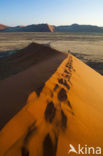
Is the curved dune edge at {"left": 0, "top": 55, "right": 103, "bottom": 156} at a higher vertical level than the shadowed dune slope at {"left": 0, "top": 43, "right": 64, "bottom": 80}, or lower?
lower

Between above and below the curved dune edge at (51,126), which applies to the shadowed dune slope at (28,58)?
above

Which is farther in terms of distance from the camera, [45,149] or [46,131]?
[46,131]

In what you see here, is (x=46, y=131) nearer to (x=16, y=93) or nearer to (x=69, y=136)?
(x=69, y=136)

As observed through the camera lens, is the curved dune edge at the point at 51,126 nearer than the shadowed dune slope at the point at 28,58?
Yes

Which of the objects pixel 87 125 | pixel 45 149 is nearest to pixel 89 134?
pixel 87 125

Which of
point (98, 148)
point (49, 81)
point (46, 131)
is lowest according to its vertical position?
point (98, 148)

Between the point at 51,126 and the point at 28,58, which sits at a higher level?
the point at 28,58

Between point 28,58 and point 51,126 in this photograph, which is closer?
point 51,126

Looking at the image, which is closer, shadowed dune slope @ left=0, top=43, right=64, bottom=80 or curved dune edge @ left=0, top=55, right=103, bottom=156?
curved dune edge @ left=0, top=55, right=103, bottom=156
